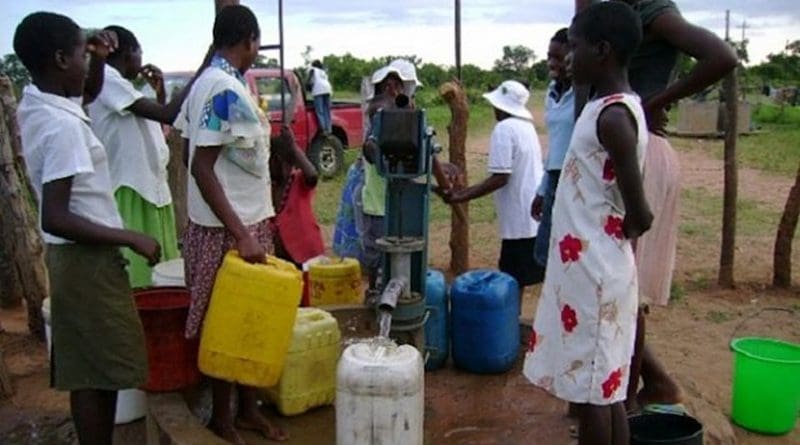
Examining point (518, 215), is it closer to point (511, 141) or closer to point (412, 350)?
point (511, 141)

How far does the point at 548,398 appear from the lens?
134 inches

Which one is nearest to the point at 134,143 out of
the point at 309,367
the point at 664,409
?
the point at 309,367

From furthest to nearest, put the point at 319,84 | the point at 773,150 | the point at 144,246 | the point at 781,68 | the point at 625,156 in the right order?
the point at 781,68 < the point at 773,150 < the point at 319,84 < the point at 144,246 < the point at 625,156

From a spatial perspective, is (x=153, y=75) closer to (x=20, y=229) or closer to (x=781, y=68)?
Result: (x=20, y=229)

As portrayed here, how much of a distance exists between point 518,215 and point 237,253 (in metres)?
1.70

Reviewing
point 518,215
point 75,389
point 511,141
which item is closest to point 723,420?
point 518,215

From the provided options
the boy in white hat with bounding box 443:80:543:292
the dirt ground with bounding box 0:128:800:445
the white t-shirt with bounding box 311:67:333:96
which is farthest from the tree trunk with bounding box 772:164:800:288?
the white t-shirt with bounding box 311:67:333:96

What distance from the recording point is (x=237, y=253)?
2.63 meters

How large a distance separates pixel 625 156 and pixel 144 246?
1.40m

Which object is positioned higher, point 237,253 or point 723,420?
point 237,253

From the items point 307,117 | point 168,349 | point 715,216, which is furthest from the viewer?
point 307,117

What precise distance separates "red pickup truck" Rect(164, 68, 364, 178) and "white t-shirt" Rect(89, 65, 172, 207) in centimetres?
653

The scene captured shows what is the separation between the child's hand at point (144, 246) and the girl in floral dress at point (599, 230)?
1188mm

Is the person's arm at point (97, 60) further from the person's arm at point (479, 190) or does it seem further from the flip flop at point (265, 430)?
the person's arm at point (479, 190)
